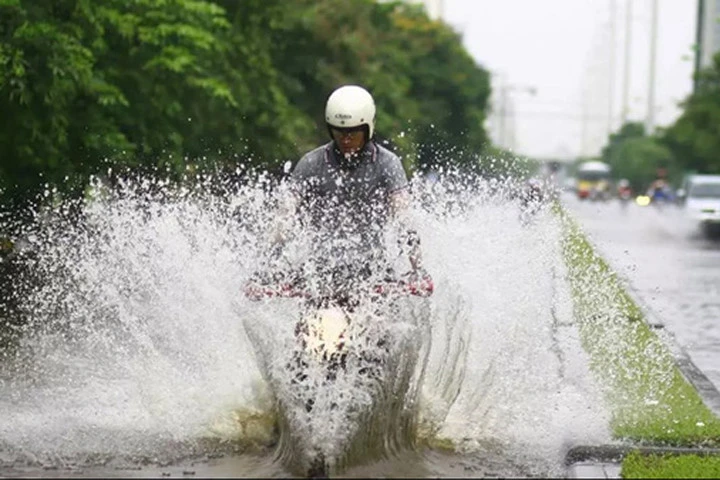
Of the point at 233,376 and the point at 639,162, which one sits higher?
the point at 233,376

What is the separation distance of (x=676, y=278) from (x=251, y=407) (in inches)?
630

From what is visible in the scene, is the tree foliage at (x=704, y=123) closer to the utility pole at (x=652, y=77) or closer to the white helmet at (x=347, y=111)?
the utility pole at (x=652, y=77)

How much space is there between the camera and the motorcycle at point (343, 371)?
746cm

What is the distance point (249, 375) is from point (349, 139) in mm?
1377

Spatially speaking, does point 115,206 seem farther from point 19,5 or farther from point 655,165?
point 655,165

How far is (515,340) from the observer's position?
9.77 metres

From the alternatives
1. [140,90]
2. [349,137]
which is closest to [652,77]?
[140,90]

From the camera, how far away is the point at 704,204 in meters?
45.1

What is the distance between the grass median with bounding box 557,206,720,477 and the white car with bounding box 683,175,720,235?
89.1 feet

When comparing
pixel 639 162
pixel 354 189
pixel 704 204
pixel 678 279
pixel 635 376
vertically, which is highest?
pixel 354 189

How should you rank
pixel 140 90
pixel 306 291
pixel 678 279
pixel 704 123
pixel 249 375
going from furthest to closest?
pixel 704 123
pixel 140 90
pixel 678 279
pixel 249 375
pixel 306 291

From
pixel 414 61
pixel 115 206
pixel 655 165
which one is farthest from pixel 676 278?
pixel 655 165

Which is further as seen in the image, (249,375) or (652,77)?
(652,77)

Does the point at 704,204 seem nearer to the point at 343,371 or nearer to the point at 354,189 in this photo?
the point at 354,189
